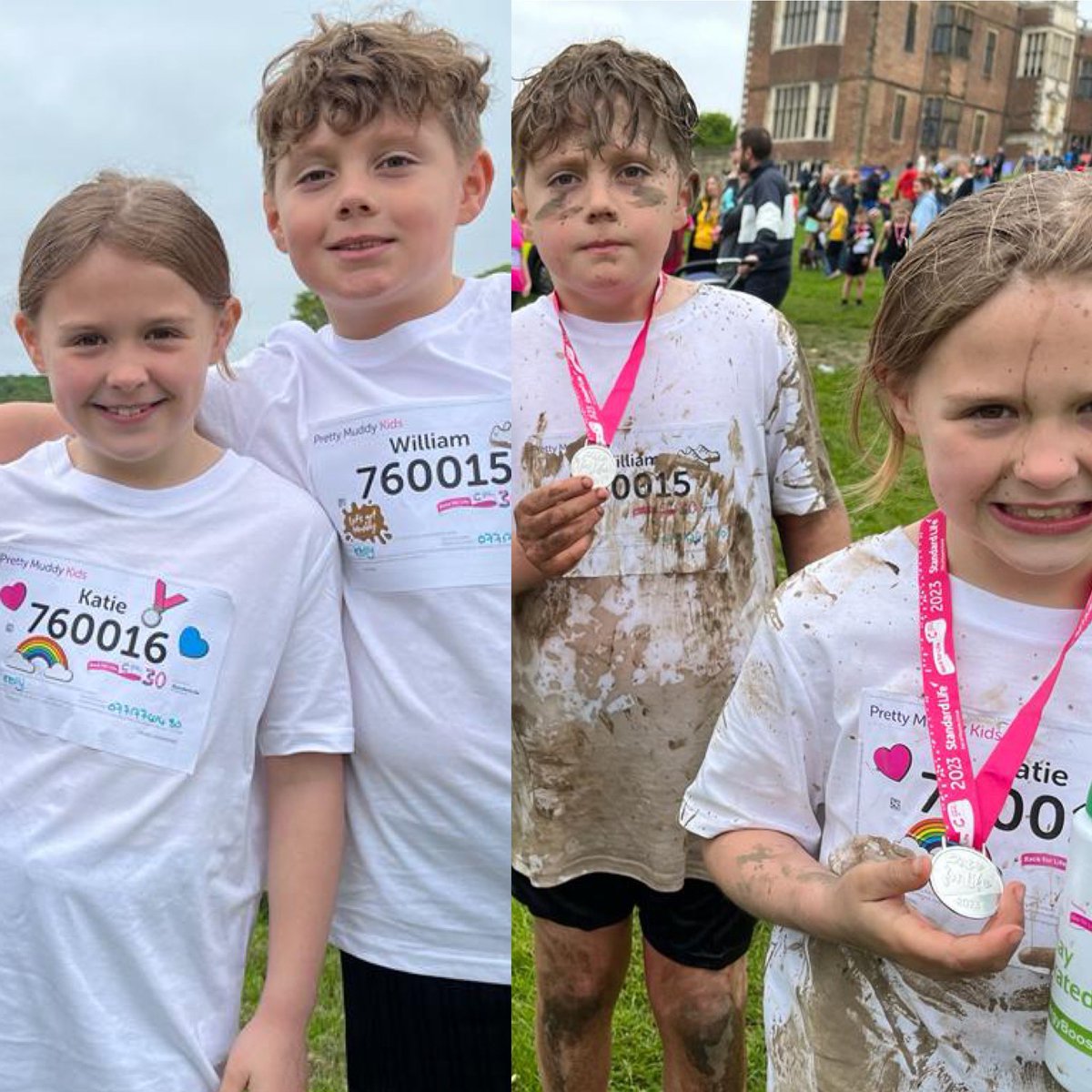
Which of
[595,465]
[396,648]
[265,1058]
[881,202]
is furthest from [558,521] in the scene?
[881,202]

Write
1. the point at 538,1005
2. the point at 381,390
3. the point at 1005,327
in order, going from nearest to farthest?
the point at 1005,327, the point at 381,390, the point at 538,1005

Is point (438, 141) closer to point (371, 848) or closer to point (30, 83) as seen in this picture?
point (30, 83)

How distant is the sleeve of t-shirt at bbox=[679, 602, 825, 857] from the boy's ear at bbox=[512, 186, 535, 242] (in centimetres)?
54

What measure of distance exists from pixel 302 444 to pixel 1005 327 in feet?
1.90

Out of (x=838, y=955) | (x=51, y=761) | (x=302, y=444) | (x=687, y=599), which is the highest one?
(x=302, y=444)

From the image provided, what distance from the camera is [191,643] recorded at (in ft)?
3.29

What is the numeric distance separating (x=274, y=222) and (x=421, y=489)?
26 centimetres

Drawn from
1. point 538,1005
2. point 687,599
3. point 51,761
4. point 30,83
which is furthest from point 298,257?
point 538,1005

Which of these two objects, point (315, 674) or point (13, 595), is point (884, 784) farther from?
point (13, 595)

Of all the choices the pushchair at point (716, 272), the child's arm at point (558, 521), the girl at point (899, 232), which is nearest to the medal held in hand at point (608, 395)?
the child's arm at point (558, 521)

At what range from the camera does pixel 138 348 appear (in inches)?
38.3

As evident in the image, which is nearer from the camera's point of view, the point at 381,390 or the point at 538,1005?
the point at 381,390

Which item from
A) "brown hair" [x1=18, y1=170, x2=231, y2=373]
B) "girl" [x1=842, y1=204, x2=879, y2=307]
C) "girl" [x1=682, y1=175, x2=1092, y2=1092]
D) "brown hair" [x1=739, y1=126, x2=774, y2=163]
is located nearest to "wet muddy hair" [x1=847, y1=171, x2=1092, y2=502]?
"girl" [x1=682, y1=175, x2=1092, y2=1092]

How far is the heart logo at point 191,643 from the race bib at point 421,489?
0.15 metres
